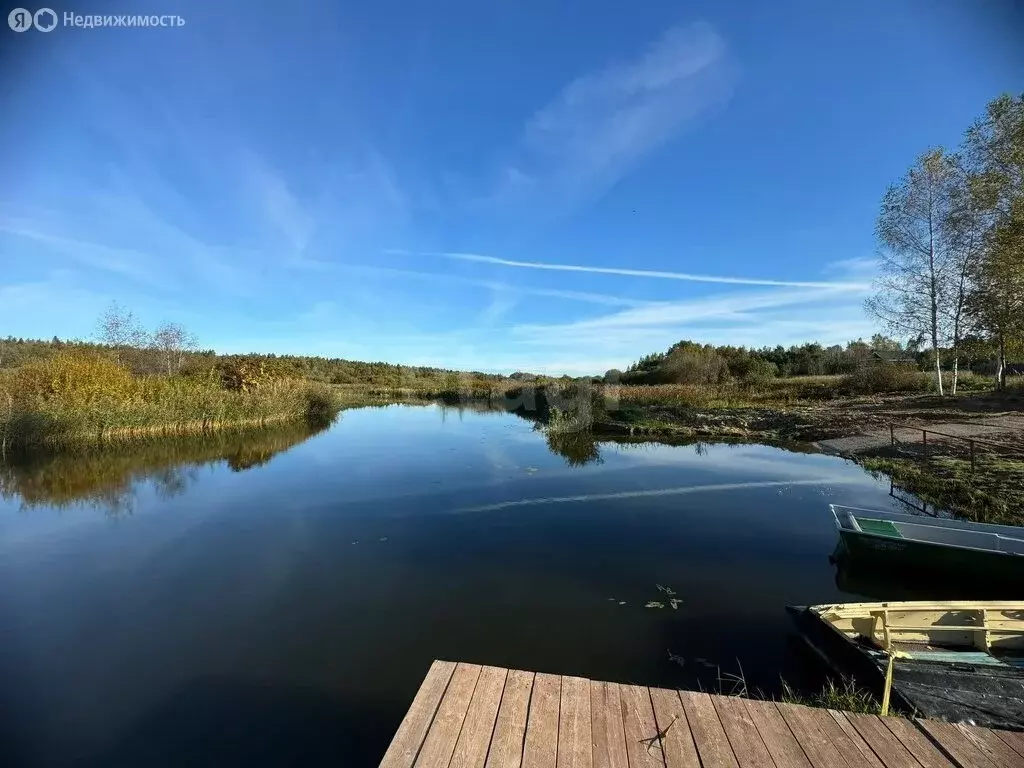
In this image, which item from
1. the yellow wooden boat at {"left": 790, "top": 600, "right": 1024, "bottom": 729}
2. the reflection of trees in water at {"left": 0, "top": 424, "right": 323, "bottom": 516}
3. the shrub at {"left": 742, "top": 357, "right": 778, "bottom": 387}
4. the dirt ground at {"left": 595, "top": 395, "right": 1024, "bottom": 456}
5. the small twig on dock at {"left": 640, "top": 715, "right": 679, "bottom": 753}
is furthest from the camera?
the shrub at {"left": 742, "top": 357, "right": 778, "bottom": 387}

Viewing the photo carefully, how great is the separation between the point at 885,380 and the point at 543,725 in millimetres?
32020

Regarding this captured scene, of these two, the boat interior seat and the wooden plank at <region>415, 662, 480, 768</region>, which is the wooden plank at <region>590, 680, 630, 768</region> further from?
the boat interior seat

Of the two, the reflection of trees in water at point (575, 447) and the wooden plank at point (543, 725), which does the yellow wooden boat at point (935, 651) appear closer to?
the wooden plank at point (543, 725)

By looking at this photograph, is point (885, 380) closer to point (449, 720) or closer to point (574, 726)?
point (574, 726)

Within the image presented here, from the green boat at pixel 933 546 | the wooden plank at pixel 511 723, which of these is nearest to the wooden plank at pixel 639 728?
the wooden plank at pixel 511 723

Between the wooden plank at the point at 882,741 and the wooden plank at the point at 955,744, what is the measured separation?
19 centimetres

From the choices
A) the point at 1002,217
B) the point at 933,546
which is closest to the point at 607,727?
the point at 933,546

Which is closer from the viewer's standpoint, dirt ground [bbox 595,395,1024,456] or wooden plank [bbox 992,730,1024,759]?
wooden plank [bbox 992,730,1024,759]

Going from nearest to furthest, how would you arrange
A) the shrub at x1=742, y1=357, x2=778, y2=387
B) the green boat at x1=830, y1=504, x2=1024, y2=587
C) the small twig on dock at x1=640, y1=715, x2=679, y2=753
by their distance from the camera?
the small twig on dock at x1=640, y1=715, x2=679, y2=753 → the green boat at x1=830, y1=504, x2=1024, y2=587 → the shrub at x1=742, y1=357, x2=778, y2=387

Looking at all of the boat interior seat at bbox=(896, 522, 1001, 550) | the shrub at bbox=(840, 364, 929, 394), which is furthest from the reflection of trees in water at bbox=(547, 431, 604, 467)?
the shrub at bbox=(840, 364, 929, 394)

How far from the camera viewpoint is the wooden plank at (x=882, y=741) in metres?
2.27

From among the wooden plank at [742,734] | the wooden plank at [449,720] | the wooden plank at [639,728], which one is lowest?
the wooden plank at [742,734]

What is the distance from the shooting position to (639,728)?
8.06 feet

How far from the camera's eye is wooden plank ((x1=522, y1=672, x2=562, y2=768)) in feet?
7.37
